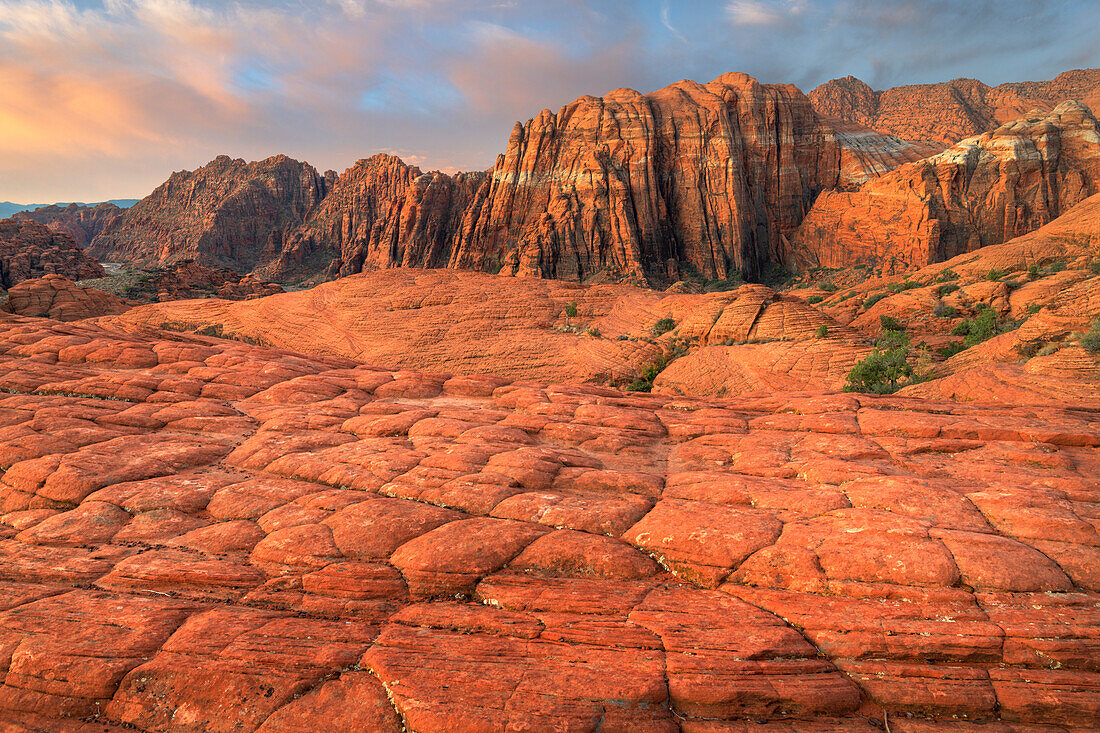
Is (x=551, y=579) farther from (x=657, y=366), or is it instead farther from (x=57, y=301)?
(x=57, y=301)

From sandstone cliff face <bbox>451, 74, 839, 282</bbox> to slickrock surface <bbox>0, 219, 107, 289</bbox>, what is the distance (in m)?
75.2

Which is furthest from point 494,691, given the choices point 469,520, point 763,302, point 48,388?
point 763,302

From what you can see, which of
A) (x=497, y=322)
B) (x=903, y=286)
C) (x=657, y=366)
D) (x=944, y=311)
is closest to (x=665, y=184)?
(x=903, y=286)

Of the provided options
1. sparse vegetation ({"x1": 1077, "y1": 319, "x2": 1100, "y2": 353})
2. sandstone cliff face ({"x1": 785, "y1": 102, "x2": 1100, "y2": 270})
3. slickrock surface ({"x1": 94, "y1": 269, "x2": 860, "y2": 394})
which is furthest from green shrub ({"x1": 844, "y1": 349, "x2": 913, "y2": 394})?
sandstone cliff face ({"x1": 785, "y1": 102, "x2": 1100, "y2": 270})

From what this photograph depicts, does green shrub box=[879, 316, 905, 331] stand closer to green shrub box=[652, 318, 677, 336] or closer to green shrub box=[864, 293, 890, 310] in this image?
green shrub box=[864, 293, 890, 310]

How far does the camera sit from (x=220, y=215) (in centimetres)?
15062

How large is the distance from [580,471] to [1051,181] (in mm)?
100236

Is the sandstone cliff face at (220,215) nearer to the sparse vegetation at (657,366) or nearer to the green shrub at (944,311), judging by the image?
the sparse vegetation at (657,366)

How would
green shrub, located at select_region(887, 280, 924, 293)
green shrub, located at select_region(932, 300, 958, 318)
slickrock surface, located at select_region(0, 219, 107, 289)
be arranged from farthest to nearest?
slickrock surface, located at select_region(0, 219, 107, 289), green shrub, located at select_region(887, 280, 924, 293), green shrub, located at select_region(932, 300, 958, 318)

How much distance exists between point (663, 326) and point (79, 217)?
24191cm

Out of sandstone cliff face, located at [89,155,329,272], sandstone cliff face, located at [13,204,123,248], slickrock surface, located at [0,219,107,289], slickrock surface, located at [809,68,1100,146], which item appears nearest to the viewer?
slickrock surface, located at [0,219,107,289]

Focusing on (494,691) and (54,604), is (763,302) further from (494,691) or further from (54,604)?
(54,604)

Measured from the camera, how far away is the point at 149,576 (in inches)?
302

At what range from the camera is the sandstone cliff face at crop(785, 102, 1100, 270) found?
71625mm
